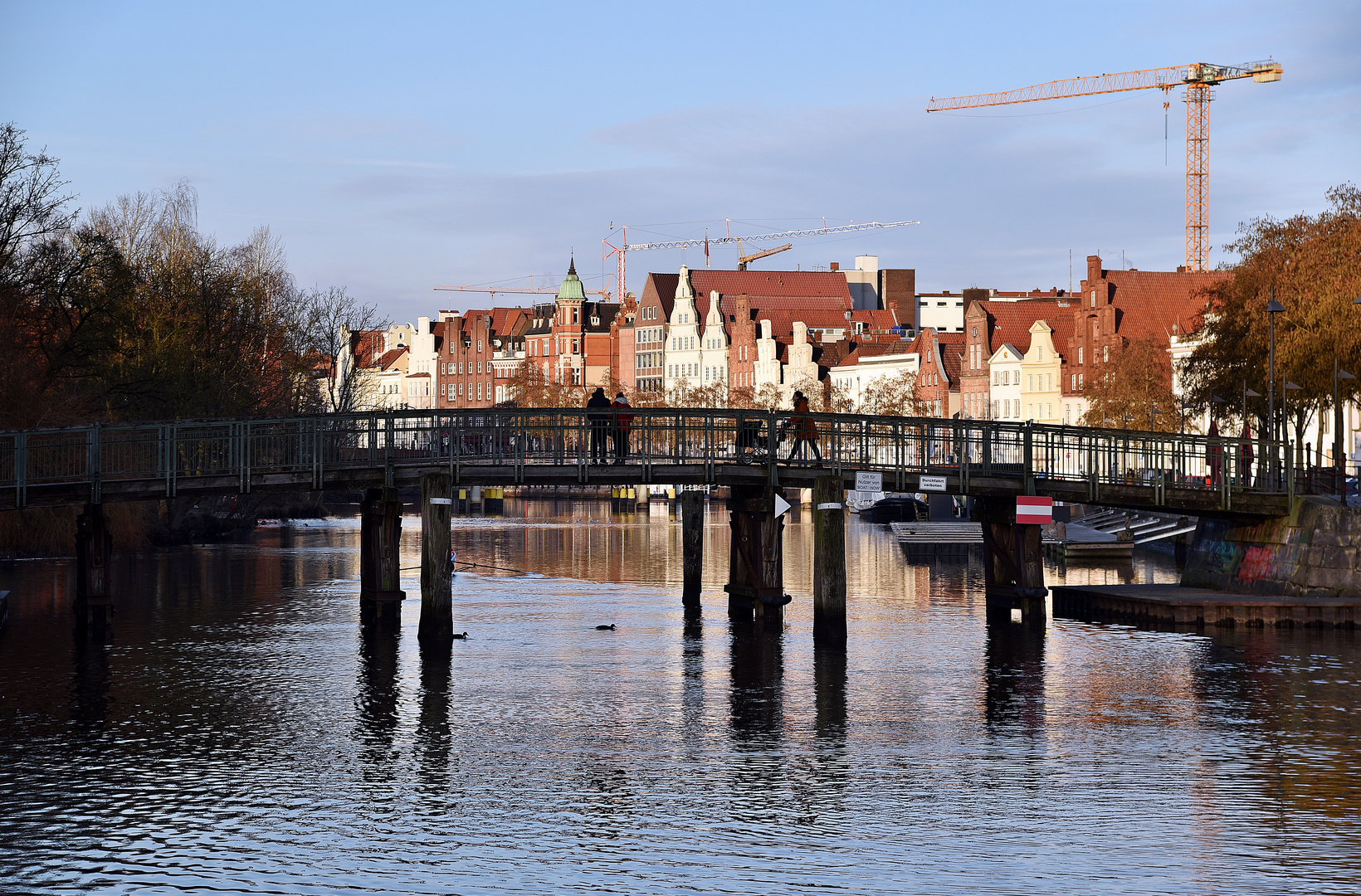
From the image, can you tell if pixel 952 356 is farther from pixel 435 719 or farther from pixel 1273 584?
pixel 435 719

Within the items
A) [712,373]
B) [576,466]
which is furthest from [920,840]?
[712,373]

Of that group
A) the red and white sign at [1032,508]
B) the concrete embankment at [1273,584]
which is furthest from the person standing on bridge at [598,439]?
the concrete embankment at [1273,584]

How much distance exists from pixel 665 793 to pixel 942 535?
221ft

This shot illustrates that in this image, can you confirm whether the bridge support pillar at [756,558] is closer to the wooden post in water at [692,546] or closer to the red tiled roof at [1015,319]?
the wooden post in water at [692,546]

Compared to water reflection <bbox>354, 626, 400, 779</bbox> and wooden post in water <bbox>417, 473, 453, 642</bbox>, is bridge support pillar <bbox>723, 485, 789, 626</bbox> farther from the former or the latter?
water reflection <bbox>354, 626, 400, 779</bbox>

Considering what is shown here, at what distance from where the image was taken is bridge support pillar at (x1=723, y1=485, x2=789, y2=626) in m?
50.2

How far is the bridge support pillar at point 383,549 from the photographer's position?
48.7 meters

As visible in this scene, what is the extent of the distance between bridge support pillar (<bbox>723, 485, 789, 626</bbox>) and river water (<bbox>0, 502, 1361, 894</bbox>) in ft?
3.87

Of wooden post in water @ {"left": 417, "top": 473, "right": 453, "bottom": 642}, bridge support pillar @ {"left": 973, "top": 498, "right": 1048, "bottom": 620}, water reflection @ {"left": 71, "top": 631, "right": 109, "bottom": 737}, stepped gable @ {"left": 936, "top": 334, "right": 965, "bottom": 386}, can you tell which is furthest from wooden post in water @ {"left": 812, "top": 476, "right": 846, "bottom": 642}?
stepped gable @ {"left": 936, "top": 334, "right": 965, "bottom": 386}

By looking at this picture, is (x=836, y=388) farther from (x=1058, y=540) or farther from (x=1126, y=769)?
(x=1126, y=769)

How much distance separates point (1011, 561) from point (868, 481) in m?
5.25

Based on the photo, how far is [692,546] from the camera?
59344mm

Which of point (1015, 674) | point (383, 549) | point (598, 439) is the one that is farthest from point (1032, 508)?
point (383, 549)

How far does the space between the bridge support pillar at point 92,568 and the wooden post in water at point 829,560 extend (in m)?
17.2
